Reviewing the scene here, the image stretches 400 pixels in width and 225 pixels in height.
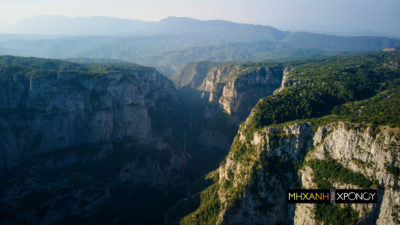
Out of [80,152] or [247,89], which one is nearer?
[80,152]

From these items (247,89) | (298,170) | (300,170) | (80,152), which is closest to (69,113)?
(80,152)

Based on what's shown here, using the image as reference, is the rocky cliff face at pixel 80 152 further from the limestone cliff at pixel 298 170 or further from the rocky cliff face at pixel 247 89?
the rocky cliff face at pixel 247 89

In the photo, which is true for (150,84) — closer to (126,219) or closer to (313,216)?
(126,219)

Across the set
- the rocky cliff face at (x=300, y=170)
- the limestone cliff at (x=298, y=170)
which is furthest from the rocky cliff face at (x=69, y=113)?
the rocky cliff face at (x=300, y=170)

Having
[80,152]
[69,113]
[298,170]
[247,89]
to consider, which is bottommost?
[80,152]

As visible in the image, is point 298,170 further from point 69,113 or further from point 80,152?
point 69,113

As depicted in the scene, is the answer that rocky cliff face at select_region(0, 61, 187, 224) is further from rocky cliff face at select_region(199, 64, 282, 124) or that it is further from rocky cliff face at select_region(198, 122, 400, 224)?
rocky cliff face at select_region(199, 64, 282, 124)

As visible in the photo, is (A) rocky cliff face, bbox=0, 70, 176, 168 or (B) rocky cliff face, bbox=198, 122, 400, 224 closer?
(B) rocky cliff face, bbox=198, 122, 400, 224

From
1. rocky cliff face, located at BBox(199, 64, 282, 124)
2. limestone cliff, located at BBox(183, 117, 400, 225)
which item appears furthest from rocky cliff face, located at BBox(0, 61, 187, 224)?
rocky cliff face, located at BBox(199, 64, 282, 124)
